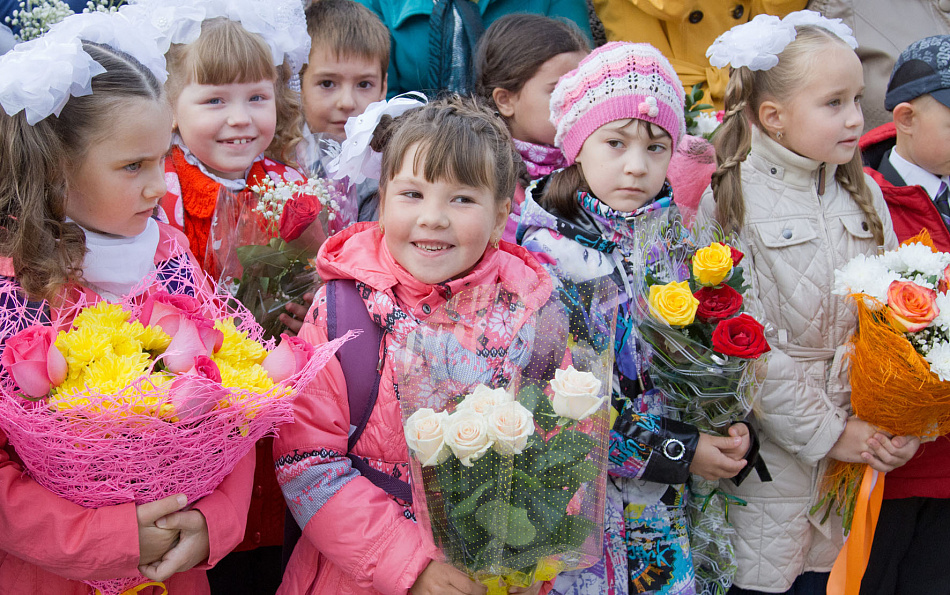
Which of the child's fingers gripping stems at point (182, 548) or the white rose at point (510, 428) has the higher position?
the white rose at point (510, 428)

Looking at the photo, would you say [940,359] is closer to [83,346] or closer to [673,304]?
[673,304]

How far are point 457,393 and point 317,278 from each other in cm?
89

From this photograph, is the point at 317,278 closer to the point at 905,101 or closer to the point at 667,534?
the point at 667,534

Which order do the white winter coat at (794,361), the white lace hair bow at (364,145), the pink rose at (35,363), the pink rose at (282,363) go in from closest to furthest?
the pink rose at (35,363), the pink rose at (282,363), the white lace hair bow at (364,145), the white winter coat at (794,361)

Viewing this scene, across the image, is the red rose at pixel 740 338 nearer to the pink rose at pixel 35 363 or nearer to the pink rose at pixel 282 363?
the pink rose at pixel 282 363

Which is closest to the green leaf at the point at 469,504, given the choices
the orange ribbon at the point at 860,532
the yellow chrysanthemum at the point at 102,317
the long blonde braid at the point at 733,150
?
the yellow chrysanthemum at the point at 102,317

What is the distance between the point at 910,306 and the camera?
2.55 metres

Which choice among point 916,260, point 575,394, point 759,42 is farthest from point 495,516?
point 759,42

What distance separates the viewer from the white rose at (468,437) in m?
1.64

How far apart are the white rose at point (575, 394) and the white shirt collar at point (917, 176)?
250 centimetres

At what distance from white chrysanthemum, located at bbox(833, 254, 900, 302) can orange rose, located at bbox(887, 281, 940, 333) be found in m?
0.03

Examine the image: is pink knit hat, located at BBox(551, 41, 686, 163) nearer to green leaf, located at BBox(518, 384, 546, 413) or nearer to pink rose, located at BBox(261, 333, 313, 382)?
green leaf, located at BBox(518, 384, 546, 413)

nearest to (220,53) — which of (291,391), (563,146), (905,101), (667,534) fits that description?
(563,146)

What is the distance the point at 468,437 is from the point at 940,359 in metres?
1.74
